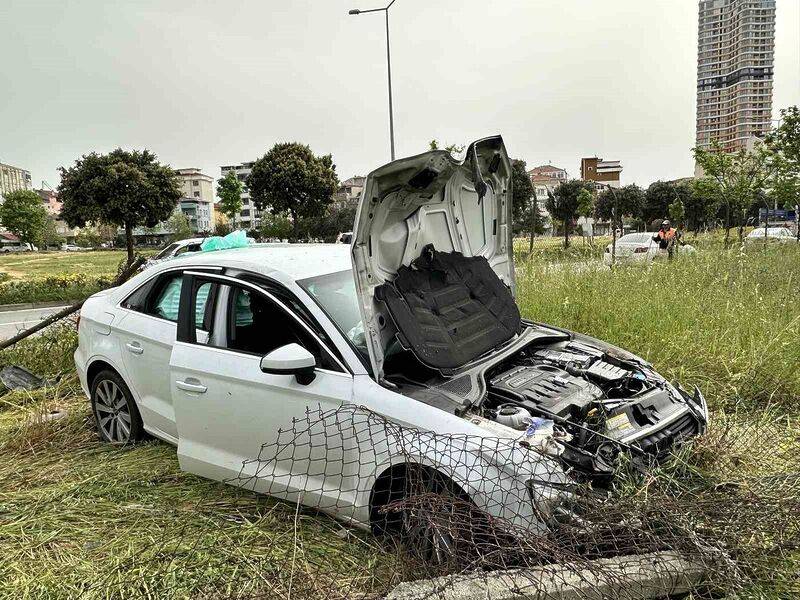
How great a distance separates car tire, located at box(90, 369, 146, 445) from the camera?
4109 mm

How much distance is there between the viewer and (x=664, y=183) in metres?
43.8

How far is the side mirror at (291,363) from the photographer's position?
8.95 feet

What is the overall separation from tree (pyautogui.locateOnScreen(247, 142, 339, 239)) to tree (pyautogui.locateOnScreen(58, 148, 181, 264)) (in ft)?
23.9

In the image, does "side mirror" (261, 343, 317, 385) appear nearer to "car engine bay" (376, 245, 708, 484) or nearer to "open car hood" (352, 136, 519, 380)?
→ "open car hood" (352, 136, 519, 380)

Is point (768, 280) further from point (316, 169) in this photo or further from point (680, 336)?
point (316, 169)

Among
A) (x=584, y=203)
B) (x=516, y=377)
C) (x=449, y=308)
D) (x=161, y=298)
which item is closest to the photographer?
(x=516, y=377)

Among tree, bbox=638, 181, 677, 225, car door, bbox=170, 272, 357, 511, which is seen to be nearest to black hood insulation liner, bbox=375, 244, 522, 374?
car door, bbox=170, 272, 357, 511

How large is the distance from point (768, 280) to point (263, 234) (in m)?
55.1

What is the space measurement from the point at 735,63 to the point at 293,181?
141 feet

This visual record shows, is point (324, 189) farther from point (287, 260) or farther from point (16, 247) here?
point (16, 247)

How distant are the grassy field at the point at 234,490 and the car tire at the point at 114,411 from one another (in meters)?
0.12

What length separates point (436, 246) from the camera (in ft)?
12.0

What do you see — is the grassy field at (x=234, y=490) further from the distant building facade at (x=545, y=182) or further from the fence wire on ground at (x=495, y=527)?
the distant building facade at (x=545, y=182)

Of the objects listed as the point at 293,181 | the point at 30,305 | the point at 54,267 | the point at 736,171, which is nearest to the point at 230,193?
the point at 293,181
